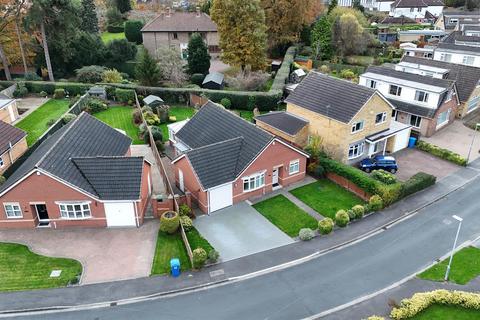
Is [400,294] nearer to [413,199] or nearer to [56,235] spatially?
[413,199]

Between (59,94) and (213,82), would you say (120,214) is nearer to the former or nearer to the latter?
(213,82)

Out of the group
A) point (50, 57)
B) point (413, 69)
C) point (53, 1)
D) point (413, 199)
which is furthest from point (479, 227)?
point (50, 57)

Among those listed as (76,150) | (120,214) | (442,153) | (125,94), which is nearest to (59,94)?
(125,94)

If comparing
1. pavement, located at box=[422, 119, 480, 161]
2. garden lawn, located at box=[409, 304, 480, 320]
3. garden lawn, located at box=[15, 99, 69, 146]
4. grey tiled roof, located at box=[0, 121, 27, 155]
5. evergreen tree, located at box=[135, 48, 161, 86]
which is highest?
evergreen tree, located at box=[135, 48, 161, 86]

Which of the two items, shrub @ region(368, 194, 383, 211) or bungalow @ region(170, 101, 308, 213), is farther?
shrub @ region(368, 194, 383, 211)

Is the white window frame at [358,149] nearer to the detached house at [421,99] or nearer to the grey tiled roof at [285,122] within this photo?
the grey tiled roof at [285,122]

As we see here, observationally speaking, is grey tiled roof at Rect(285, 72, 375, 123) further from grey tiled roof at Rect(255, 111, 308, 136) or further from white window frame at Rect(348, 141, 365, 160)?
white window frame at Rect(348, 141, 365, 160)

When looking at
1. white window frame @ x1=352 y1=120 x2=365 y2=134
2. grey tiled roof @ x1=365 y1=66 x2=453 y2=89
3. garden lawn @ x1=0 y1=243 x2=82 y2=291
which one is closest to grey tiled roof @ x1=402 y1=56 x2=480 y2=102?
grey tiled roof @ x1=365 y1=66 x2=453 y2=89
